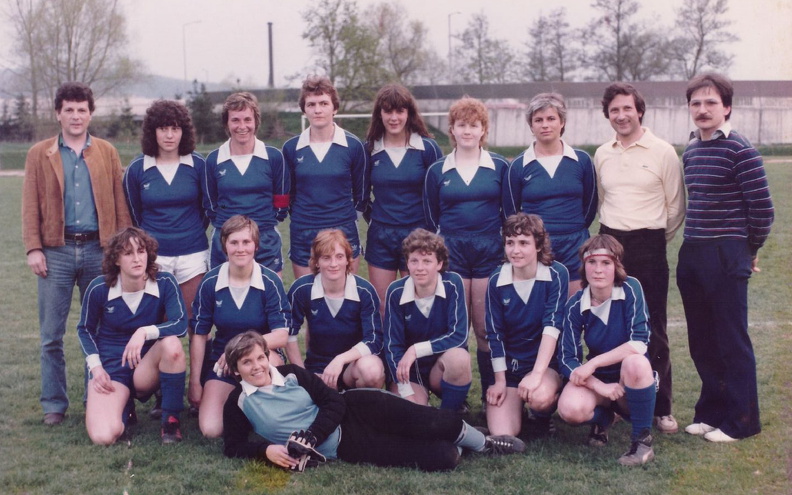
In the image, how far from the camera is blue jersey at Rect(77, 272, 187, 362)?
4086 mm

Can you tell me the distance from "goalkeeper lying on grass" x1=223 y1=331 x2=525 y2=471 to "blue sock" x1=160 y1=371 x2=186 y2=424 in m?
0.40

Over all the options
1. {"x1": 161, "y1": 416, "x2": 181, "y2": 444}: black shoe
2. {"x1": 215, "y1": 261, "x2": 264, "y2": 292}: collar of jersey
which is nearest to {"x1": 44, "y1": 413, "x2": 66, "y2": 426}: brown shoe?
{"x1": 161, "y1": 416, "x2": 181, "y2": 444}: black shoe

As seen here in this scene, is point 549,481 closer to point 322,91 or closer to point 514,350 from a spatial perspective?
point 514,350

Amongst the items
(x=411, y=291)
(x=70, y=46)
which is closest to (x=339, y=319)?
(x=411, y=291)

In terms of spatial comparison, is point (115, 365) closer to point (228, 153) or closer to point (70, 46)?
point (228, 153)

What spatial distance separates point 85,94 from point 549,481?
3100mm

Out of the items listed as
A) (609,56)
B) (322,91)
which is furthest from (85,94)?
(609,56)

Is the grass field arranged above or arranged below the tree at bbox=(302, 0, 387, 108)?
below

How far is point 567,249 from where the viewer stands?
4258mm

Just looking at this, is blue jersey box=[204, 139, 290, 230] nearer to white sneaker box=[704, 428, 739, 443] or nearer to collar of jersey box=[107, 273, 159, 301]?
collar of jersey box=[107, 273, 159, 301]

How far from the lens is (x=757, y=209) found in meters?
3.76

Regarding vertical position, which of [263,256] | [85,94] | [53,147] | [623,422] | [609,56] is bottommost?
[623,422]

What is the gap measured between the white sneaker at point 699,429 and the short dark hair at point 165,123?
120 inches

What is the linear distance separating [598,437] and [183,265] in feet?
7.73
